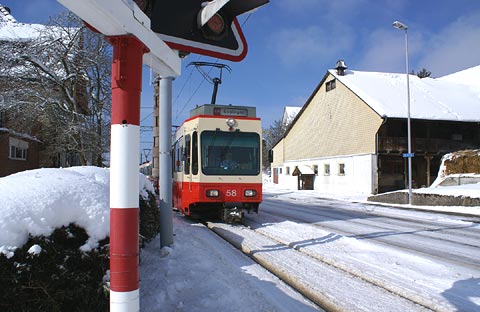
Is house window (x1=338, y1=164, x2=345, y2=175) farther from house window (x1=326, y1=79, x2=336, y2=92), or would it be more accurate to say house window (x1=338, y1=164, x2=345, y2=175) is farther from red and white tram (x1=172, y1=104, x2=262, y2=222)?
red and white tram (x1=172, y1=104, x2=262, y2=222)

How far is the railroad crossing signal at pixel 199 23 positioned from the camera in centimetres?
282

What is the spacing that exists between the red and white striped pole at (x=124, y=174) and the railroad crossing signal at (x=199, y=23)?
737 millimetres

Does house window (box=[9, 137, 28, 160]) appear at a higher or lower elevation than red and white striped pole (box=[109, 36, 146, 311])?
higher

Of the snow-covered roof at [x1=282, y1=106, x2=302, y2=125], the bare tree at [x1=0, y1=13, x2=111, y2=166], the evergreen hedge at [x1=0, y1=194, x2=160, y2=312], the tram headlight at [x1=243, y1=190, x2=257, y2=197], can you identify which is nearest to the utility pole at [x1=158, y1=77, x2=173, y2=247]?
the evergreen hedge at [x1=0, y1=194, x2=160, y2=312]

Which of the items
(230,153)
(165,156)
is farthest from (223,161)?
(165,156)

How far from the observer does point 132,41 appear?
2.18m

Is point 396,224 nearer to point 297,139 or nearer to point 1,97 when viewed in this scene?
point 1,97

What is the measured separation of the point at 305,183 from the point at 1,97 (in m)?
25.9

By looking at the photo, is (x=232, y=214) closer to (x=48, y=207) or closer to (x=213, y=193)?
(x=213, y=193)

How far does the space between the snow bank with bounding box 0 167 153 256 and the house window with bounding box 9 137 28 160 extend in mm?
24313

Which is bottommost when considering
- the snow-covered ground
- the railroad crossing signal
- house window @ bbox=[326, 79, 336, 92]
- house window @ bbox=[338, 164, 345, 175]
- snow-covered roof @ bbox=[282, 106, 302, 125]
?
the snow-covered ground

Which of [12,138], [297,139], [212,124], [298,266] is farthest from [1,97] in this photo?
[297,139]

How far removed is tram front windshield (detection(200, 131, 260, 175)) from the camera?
10.3 meters

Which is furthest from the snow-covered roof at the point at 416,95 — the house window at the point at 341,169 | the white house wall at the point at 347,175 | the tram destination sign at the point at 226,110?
the tram destination sign at the point at 226,110
